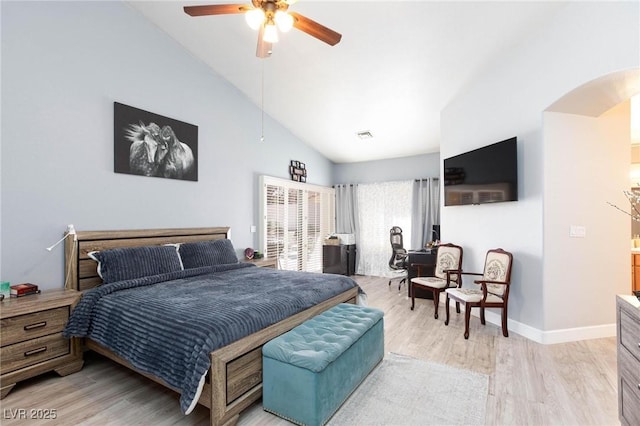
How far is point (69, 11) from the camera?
2908mm

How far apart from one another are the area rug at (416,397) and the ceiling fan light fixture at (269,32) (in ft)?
8.54

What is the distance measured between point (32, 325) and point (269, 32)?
2.81 metres

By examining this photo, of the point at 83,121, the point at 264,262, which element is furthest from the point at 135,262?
the point at 264,262

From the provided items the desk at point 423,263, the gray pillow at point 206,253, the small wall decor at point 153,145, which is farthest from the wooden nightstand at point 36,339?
the desk at point 423,263

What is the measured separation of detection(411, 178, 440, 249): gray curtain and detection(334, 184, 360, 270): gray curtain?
132 cm

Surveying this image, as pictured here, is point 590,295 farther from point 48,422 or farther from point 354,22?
point 48,422

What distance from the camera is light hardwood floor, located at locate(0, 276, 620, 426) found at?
76.9 inches

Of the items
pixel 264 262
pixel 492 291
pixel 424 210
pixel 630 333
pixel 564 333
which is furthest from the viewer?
pixel 424 210

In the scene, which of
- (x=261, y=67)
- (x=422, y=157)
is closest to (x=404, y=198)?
(x=422, y=157)

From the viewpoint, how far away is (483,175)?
3717 millimetres

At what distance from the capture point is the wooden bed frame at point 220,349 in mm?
1760

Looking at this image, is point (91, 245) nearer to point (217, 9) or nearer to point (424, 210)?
point (217, 9)

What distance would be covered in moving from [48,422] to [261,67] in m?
4.00

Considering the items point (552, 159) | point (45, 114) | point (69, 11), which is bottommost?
point (552, 159)
